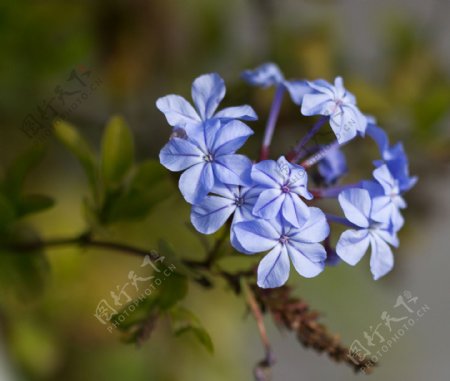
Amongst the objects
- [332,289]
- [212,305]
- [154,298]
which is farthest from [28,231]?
[332,289]

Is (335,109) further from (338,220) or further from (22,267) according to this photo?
(22,267)

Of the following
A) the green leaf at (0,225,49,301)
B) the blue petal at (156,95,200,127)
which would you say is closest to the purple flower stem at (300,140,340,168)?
the blue petal at (156,95,200,127)

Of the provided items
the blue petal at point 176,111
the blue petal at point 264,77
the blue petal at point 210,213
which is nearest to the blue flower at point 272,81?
the blue petal at point 264,77

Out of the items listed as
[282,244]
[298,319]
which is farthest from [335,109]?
[298,319]

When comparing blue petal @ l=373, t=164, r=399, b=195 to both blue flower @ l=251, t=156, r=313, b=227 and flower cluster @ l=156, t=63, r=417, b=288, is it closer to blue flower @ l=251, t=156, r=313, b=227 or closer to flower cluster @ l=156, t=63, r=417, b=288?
flower cluster @ l=156, t=63, r=417, b=288

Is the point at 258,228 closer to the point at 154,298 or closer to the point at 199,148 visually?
the point at 199,148
